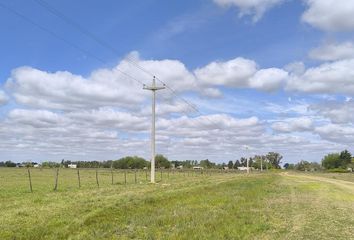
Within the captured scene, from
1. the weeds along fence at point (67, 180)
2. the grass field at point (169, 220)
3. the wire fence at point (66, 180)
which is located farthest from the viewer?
the weeds along fence at point (67, 180)

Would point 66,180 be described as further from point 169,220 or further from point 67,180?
point 169,220

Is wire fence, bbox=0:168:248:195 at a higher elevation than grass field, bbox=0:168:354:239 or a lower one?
higher

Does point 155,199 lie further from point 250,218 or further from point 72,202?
point 250,218

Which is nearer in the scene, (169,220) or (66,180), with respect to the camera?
(169,220)

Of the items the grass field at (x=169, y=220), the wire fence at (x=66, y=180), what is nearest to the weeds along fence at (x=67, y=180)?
the wire fence at (x=66, y=180)

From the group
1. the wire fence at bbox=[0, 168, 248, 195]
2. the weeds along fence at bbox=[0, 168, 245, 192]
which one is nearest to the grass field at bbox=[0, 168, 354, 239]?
the wire fence at bbox=[0, 168, 248, 195]

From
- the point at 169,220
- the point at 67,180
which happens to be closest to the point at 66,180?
the point at 67,180

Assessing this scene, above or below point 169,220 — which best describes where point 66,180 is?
above

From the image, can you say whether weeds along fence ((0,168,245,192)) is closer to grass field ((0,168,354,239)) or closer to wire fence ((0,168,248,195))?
wire fence ((0,168,248,195))

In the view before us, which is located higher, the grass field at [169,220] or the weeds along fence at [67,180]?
the weeds along fence at [67,180]

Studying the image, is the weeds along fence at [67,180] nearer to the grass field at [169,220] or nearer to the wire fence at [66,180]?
the wire fence at [66,180]

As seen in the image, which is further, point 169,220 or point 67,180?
point 67,180

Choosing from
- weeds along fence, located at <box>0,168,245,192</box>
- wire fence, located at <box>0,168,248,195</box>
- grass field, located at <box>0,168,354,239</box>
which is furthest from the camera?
weeds along fence, located at <box>0,168,245,192</box>

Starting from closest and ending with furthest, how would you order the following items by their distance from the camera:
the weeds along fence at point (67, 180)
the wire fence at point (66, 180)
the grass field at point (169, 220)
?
1. the grass field at point (169, 220)
2. the wire fence at point (66, 180)
3. the weeds along fence at point (67, 180)
